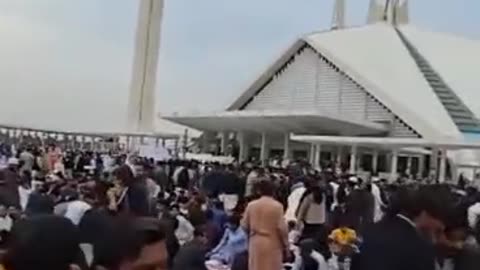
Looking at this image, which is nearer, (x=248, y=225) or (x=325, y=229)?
(x=248, y=225)

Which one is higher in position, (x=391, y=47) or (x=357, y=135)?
(x=391, y=47)

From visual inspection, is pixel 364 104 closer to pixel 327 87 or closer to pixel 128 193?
pixel 327 87

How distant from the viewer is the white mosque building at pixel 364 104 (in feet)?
148

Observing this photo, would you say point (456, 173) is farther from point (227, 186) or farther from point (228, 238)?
point (228, 238)

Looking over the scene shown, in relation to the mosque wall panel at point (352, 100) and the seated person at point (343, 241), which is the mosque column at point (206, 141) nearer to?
the mosque wall panel at point (352, 100)

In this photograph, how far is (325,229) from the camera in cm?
1079

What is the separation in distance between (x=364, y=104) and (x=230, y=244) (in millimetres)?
43805

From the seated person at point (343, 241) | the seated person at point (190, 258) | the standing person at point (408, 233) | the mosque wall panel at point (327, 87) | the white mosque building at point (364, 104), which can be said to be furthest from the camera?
the mosque wall panel at point (327, 87)

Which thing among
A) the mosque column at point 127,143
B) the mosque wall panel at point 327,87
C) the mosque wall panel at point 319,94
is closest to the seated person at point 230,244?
the mosque column at point 127,143

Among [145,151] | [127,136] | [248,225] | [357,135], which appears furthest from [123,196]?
[127,136]

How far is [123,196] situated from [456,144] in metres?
31.6

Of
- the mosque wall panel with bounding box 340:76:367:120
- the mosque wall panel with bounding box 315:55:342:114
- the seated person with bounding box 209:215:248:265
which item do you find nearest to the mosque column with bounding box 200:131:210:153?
the mosque wall panel with bounding box 315:55:342:114

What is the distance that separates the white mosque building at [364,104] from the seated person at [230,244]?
3075cm

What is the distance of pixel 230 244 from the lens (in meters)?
9.12
